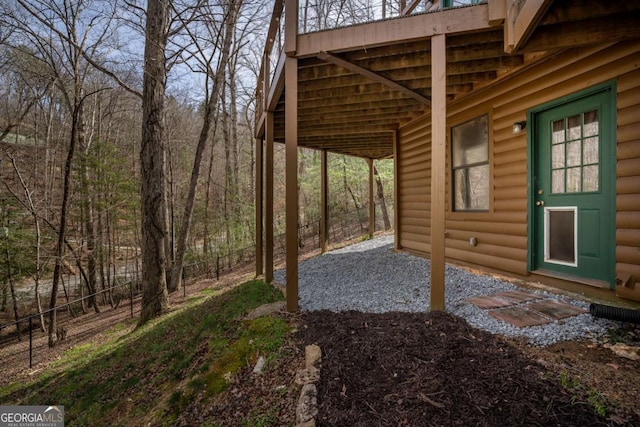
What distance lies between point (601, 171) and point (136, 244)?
43.0ft

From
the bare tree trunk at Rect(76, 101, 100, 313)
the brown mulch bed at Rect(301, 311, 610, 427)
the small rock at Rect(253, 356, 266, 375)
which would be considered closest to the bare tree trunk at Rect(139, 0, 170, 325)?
the bare tree trunk at Rect(76, 101, 100, 313)

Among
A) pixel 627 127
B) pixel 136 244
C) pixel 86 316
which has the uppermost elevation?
pixel 627 127

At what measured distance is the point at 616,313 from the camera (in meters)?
2.25

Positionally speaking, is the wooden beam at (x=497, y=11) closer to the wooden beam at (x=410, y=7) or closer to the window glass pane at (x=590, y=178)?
the window glass pane at (x=590, y=178)

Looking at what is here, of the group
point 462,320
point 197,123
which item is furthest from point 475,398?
point 197,123

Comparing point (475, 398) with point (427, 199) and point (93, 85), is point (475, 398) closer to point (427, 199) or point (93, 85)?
point (427, 199)

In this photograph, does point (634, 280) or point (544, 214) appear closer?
point (634, 280)

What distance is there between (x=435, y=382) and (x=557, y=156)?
2.89 meters

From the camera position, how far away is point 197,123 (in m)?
14.4

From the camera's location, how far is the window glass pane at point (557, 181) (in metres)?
3.15

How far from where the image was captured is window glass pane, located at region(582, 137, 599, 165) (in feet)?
9.43

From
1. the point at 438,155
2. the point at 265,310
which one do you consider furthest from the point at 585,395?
the point at 265,310
